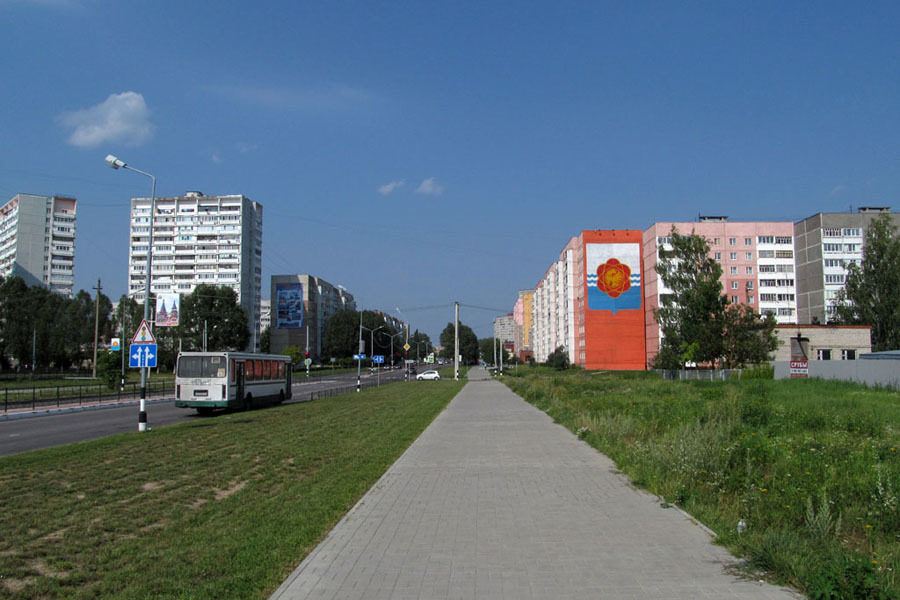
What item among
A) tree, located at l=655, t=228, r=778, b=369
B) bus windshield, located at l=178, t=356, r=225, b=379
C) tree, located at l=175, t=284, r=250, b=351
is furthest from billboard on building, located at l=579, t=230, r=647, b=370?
bus windshield, located at l=178, t=356, r=225, b=379

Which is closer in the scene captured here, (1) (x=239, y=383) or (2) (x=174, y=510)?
(2) (x=174, y=510)

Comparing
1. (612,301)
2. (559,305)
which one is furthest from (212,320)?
(612,301)

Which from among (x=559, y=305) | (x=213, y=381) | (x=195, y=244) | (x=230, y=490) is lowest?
(x=230, y=490)

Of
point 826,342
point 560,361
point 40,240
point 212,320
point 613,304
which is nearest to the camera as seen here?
point 826,342

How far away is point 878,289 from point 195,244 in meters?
97.3

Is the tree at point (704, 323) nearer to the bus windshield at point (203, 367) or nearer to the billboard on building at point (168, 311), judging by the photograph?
the billboard on building at point (168, 311)

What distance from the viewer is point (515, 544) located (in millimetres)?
6344

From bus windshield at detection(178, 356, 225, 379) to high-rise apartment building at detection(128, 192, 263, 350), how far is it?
8470cm

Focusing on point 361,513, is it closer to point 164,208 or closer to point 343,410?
point 343,410

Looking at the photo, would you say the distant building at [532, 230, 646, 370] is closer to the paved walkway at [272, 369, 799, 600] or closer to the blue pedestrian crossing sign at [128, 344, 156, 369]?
the blue pedestrian crossing sign at [128, 344, 156, 369]

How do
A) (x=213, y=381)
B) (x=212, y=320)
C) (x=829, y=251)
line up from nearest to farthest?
(x=213, y=381), (x=829, y=251), (x=212, y=320)

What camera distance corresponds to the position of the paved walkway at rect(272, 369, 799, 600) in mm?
5020

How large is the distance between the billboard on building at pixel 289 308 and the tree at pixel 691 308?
74.3m

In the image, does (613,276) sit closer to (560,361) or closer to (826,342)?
(560,361)
